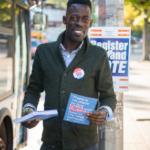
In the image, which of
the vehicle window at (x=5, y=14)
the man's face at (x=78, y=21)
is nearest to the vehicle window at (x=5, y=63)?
the vehicle window at (x=5, y=14)

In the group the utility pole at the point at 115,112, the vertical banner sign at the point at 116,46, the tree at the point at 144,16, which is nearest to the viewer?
the vertical banner sign at the point at 116,46

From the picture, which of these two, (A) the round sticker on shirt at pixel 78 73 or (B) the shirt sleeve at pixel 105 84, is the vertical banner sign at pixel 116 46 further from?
(A) the round sticker on shirt at pixel 78 73

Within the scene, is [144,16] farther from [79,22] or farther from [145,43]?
[79,22]

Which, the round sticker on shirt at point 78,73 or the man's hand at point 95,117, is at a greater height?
the round sticker on shirt at point 78,73

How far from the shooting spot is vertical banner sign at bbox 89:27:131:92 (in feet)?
10.0

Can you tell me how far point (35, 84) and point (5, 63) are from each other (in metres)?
1.47

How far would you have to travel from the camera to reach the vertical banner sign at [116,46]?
3062mm

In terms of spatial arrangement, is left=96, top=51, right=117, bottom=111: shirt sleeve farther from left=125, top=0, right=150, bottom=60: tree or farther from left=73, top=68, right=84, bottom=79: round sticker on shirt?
left=125, top=0, right=150, bottom=60: tree

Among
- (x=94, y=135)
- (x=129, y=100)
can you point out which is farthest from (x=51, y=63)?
(x=129, y=100)

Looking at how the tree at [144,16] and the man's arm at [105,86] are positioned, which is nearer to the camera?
the man's arm at [105,86]

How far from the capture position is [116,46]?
3074mm

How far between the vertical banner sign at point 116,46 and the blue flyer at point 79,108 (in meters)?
1.11

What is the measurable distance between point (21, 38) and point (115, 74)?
2082 mm

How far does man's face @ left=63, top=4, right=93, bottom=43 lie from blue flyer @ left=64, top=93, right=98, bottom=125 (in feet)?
1.39
